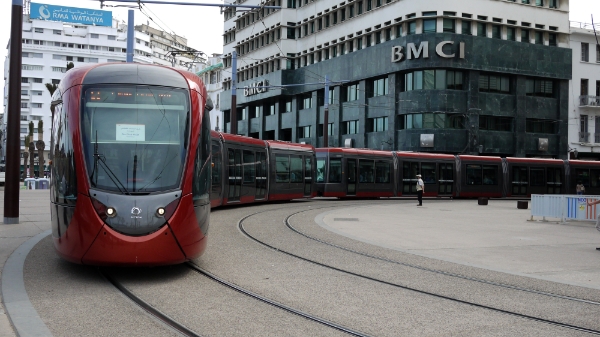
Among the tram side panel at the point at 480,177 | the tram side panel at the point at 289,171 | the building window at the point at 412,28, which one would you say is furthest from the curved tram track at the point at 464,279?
the building window at the point at 412,28

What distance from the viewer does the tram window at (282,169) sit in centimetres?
3055

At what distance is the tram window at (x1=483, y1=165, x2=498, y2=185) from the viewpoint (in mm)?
43500

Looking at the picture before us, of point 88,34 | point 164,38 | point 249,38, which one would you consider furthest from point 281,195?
point 164,38

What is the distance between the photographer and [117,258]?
878 centimetres

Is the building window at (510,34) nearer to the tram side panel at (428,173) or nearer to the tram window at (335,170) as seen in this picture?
the tram side panel at (428,173)

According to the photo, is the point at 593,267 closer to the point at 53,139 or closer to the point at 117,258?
the point at 117,258

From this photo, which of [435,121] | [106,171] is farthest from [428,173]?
[106,171]

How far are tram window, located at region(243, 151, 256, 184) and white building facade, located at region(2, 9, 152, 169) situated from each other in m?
95.2

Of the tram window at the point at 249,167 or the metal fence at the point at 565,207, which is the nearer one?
the metal fence at the point at 565,207

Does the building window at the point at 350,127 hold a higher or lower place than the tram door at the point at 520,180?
higher

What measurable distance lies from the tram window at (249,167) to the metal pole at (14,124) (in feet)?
34.6

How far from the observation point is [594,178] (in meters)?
47.3

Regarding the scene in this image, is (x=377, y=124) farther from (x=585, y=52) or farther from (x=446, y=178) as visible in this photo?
(x=585, y=52)

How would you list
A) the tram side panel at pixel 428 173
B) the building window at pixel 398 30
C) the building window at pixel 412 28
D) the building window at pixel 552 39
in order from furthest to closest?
the building window at pixel 552 39 → the building window at pixel 398 30 → the building window at pixel 412 28 → the tram side panel at pixel 428 173
